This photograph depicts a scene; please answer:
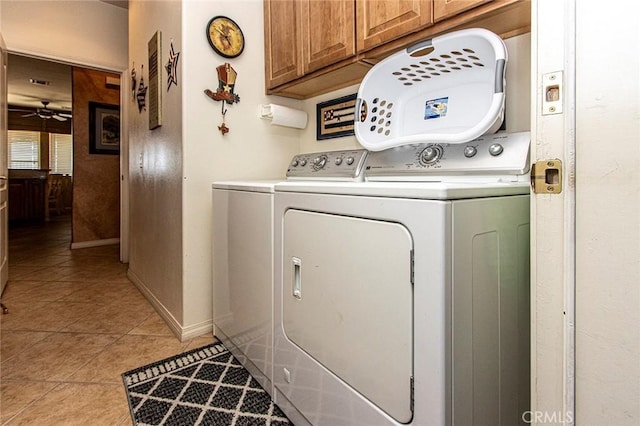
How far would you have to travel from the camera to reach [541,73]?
2.46 feet

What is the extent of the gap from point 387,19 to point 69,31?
3.20m

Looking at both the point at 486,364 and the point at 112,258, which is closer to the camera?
the point at 486,364

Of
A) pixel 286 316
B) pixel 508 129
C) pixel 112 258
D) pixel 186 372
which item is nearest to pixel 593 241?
pixel 508 129

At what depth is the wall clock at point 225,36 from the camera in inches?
76.4

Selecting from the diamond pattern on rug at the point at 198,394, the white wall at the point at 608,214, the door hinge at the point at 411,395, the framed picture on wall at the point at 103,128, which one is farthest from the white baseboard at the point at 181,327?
the framed picture on wall at the point at 103,128

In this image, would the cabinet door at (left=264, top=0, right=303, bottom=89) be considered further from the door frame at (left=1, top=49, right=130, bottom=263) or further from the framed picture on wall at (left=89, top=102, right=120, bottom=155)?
the framed picture on wall at (left=89, top=102, right=120, bottom=155)

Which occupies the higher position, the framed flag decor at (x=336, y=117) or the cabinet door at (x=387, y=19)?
the cabinet door at (x=387, y=19)

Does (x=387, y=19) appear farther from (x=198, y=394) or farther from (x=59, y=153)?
(x=59, y=153)

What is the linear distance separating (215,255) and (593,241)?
64.3 inches

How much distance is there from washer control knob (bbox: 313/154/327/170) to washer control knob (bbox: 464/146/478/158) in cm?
76

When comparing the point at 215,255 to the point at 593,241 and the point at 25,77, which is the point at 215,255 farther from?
the point at 25,77

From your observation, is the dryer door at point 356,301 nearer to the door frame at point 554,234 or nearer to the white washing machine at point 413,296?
the white washing machine at point 413,296

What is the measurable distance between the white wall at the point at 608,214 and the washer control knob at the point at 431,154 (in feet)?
2.03

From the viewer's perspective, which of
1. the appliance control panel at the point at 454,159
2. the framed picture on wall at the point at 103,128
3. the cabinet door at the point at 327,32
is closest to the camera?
the appliance control panel at the point at 454,159
